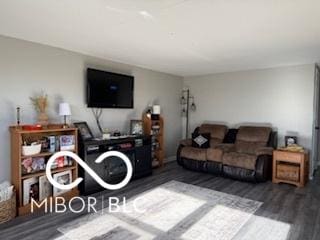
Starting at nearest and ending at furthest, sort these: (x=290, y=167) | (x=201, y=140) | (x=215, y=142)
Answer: (x=290, y=167)
(x=201, y=140)
(x=215, y=142)

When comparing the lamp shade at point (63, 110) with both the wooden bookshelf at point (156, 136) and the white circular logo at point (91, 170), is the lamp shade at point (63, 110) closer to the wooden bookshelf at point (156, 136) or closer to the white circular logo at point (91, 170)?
the white circular logo at point (91, 170)

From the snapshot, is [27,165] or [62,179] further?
[62,179]

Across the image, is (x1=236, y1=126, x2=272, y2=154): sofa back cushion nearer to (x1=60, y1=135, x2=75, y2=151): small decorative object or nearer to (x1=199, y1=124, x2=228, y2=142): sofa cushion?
(x1=199, y1=124, x2=228, y2=142): sofa cushion

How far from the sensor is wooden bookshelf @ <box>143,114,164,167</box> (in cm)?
466

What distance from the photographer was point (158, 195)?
3.26 metres

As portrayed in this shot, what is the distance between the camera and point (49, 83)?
327 cm

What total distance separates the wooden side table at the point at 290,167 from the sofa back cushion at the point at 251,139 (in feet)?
1.30

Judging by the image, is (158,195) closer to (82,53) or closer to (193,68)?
(82,53)

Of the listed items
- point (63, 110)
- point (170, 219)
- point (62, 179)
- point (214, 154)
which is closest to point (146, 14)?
point (63, 110)

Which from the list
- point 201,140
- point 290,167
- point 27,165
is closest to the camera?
point 27,165

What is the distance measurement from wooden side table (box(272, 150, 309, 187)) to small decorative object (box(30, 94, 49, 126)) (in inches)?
147

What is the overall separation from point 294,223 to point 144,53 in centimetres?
305

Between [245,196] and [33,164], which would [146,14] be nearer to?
[33,164]

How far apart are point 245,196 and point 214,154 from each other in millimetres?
1113
